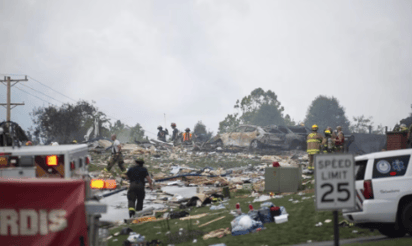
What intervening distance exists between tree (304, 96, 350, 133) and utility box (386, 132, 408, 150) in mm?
104607

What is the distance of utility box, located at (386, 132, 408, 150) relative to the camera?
1995 centimetres

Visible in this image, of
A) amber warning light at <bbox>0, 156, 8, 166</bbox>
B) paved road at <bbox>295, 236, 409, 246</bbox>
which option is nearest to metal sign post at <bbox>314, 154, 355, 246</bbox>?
paved road at <bbox>295, 236, 409, 246</bbox>

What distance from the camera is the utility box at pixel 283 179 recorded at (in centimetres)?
1631

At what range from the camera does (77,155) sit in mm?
→ 8102

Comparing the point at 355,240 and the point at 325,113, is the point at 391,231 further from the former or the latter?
the point at 325,113

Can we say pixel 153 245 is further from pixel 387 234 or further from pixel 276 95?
pixel 276 95

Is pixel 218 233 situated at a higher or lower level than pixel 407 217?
lower

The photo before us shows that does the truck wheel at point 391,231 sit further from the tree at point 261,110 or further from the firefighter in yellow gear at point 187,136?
the tree at point 261,110

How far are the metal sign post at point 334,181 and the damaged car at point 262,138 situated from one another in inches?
1265

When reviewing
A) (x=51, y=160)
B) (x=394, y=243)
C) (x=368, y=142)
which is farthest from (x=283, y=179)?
(x=368, y=142)

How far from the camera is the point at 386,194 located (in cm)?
932

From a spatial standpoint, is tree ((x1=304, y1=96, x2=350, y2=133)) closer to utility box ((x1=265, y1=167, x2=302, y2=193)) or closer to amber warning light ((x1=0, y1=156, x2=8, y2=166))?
utility box ((x1=265, y1=167, x2=302, y2=193))

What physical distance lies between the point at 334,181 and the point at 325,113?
406 ft

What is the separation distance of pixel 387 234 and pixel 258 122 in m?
104
